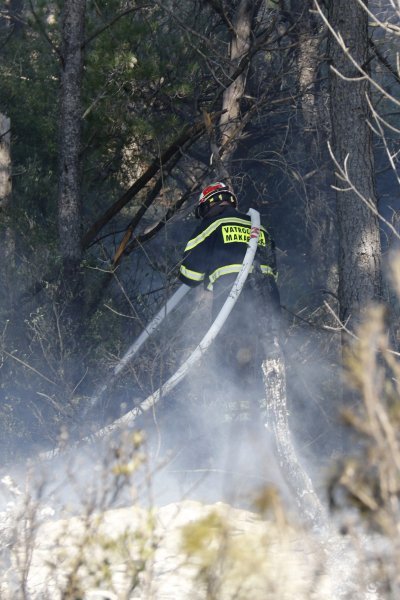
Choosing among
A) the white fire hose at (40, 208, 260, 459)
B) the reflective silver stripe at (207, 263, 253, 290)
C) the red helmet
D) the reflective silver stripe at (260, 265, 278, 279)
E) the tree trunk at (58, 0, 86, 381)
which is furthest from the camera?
the tree trunk at (58, 0, 86, 381)

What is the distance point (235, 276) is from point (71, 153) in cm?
271

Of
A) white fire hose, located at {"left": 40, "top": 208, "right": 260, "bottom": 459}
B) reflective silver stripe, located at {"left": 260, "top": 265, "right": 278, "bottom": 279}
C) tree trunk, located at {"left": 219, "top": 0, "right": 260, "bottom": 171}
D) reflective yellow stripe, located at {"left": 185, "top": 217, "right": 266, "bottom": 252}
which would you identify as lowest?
white fire hose, located at {"left": 40, "top": 208, "right": 260, "bottom": 459}

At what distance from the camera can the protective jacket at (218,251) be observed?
7.84 metres

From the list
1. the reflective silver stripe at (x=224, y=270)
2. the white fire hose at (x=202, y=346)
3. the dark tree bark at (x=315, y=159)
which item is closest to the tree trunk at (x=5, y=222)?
the white fire hose at (x=202, y=346)

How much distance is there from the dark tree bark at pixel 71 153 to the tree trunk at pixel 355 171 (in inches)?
113

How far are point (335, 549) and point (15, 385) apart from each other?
4.30m

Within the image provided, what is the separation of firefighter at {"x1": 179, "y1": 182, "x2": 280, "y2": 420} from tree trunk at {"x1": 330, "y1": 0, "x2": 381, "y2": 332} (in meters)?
0.71

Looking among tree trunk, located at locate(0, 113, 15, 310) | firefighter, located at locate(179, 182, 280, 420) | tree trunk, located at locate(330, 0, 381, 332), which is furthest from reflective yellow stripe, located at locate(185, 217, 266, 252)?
tree trunk, located at locate(0, 113, 15, 310)

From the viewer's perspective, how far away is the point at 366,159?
7.85 metres

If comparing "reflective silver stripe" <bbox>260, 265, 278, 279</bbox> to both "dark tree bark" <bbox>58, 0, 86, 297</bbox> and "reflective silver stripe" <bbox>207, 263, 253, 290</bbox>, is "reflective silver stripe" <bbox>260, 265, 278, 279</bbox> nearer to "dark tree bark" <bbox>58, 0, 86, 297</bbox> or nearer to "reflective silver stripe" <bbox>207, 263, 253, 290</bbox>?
"reflective silver stripe" <bbox>207, 263, 253, 290</bbox>

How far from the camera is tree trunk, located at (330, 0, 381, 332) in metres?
7.77

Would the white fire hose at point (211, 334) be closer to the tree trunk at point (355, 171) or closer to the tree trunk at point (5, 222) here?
the tree trunk at point (355, 171)

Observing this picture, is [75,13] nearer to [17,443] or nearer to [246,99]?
[246,99]

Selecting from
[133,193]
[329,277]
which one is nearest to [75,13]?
[133,193]
